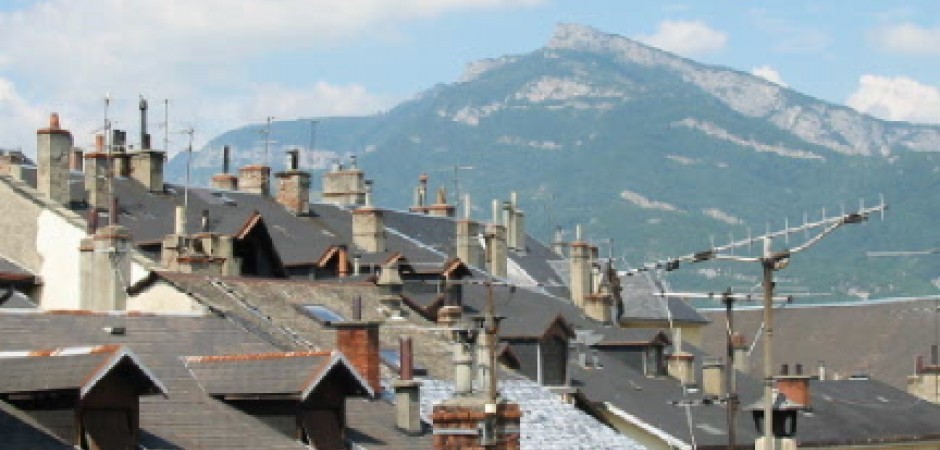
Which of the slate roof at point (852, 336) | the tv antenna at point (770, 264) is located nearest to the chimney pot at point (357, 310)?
the tv antenna at point (770, 264)

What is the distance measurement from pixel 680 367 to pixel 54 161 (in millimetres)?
24992

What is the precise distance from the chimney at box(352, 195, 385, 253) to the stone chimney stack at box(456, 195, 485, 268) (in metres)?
4.27

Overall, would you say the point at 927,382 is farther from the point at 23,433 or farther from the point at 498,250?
the point at 23,433

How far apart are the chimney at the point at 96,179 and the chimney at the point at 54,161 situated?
1.22m

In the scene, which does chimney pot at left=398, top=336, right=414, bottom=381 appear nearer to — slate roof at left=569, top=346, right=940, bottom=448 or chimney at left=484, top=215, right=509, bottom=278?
slate roof at left=569, top=346, right=940, bottom=448

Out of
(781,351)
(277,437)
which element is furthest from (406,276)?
(781,351)

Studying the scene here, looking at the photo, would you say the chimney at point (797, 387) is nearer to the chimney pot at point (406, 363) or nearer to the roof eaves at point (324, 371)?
the chimney pot at point (406, 363)

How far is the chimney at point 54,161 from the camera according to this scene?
5156cm

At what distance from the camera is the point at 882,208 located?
27234 millimetres

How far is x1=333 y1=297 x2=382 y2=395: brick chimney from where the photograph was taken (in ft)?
124

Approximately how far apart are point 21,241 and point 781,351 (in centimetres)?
6183

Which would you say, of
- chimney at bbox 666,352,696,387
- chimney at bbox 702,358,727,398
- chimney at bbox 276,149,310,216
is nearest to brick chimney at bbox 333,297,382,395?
chimney at bbox 276,149,310,216

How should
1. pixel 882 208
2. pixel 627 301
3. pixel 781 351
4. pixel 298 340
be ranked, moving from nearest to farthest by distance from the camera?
pixel 882 208 → pixel 298 340 → pixel 627 301 → pixel 781 351

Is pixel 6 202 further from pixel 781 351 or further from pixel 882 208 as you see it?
pixel 781 351
